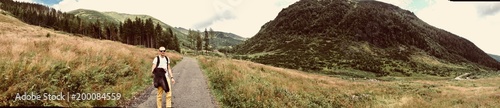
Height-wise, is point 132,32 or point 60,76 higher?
point 132,32

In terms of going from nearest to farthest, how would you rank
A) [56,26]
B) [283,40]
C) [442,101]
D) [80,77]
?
[80,77], [442,101], [56,26], [283,40]

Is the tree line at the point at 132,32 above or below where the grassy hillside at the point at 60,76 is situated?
above

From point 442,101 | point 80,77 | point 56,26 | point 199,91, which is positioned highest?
point 56,26

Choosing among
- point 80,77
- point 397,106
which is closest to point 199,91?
point 80,77

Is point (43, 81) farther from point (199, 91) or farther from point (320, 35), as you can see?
point (320, 35)

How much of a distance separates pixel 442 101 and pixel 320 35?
568 feet

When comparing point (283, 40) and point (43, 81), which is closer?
point (43, 81)

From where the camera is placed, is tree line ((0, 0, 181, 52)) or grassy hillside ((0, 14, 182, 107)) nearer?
grassy hillside ((0, 14, 182, 107))

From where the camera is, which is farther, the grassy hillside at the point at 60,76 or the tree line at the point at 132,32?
the tree line at the point at 132,32

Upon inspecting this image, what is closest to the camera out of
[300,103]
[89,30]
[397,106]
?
[300,103]

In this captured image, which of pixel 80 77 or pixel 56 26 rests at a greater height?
pixel 56 26

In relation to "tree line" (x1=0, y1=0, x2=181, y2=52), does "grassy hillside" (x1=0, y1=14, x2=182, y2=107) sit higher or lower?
lower

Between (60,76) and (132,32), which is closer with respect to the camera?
(60,76)

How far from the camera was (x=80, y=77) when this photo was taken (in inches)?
432
